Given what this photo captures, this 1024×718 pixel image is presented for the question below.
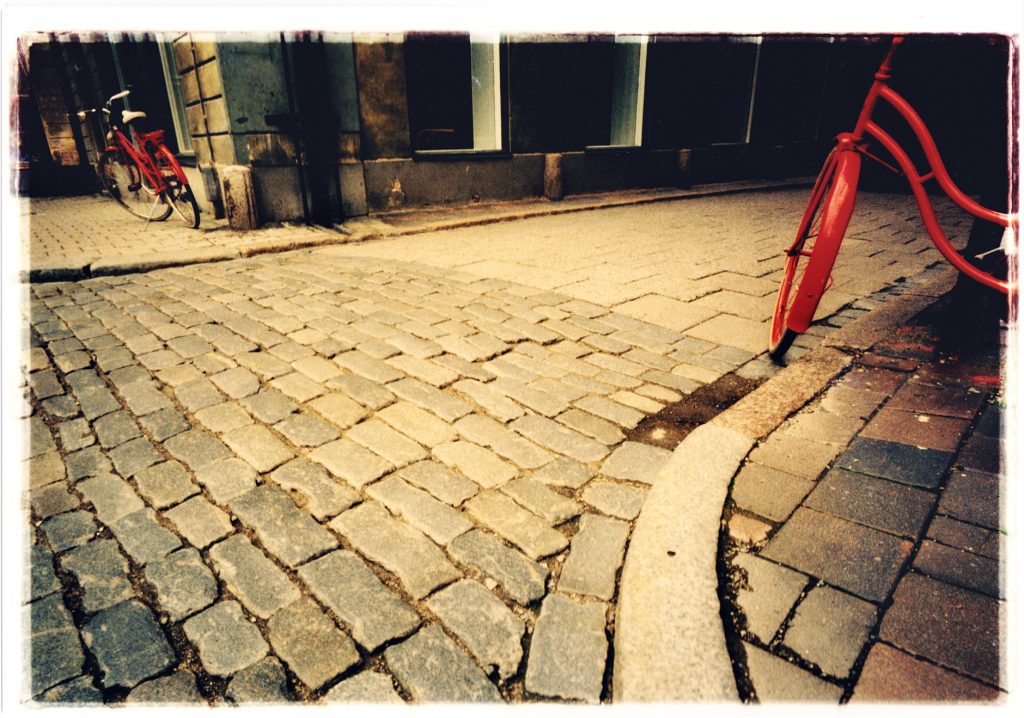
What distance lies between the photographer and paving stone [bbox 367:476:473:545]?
1907 mm

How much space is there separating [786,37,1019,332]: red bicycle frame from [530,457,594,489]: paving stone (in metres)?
1.32

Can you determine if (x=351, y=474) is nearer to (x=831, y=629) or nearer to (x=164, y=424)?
(x=164, y=424)

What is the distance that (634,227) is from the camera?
716cm

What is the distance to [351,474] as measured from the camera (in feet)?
7.28

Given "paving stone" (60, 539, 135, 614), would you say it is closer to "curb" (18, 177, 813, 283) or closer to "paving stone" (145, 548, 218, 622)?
"paving stone" (145, 548, 218, 622)

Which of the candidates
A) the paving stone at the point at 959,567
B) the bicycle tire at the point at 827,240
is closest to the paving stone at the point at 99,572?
the paving stone at the point at 959,567

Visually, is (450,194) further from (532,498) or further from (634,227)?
(532,498)

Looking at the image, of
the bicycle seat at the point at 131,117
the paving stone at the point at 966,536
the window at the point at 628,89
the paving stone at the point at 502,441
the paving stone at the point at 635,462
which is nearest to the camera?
the paving stone at the point at 966,536

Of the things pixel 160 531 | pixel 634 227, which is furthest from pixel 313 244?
pixel 160 531

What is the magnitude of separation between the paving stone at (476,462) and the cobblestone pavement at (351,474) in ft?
0.04

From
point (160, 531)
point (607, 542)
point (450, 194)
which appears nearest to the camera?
point (607, 542)

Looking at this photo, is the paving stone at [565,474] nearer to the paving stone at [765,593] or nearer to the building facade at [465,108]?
the paving stone at [765,593]

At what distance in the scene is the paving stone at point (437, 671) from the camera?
1369 millimetres

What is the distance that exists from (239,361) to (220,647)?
2.08 meters
